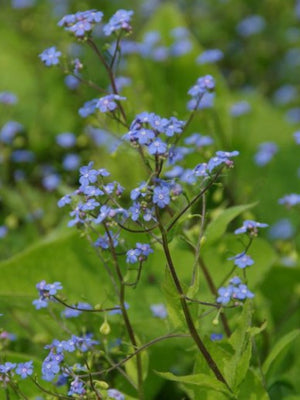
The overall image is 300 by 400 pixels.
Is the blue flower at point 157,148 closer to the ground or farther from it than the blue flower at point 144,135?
closer to the ground

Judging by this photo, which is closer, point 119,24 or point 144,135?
point 144,135

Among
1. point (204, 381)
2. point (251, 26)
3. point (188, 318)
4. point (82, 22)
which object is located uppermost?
point (251, 26)

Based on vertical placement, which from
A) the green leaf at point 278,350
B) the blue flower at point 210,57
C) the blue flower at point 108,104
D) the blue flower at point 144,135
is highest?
the blue flower at point 210,57

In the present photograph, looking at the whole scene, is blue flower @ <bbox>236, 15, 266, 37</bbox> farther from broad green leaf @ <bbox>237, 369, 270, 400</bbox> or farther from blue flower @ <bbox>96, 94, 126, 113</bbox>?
broad green leaf @ <bbox>237, 369, 270, 400</bbox>

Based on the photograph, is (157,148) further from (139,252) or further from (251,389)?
(251,389)

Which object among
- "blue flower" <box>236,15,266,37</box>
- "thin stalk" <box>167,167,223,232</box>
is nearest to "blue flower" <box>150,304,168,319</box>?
"thin stalk" <box>167,167,223,232</box>

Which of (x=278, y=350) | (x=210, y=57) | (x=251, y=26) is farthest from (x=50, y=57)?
(x=251, y=26)

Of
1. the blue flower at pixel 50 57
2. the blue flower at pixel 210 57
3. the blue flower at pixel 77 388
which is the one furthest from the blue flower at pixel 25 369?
the blue flower at pixel 210 57

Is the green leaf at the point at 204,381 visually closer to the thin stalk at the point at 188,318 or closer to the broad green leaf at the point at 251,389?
the thin stalk at the point at 188,318
